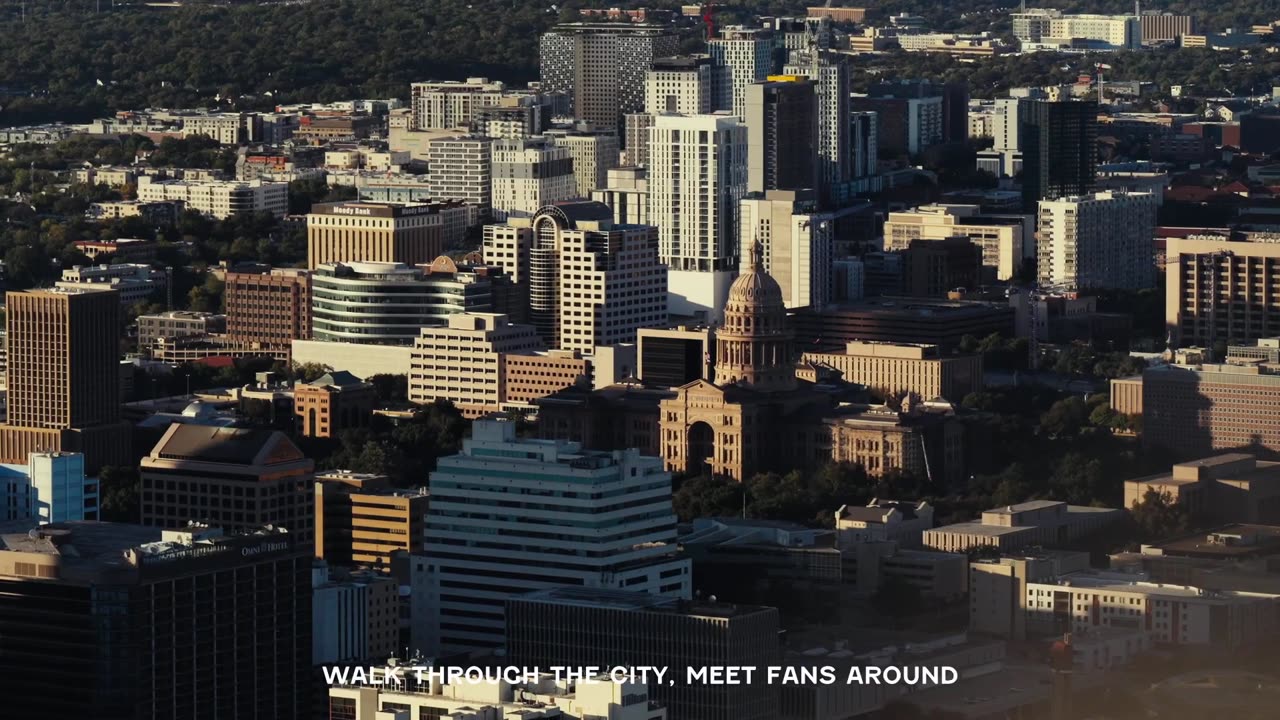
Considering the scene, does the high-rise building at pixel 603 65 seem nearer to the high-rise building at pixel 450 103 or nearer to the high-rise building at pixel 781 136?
the high-rise building at pixel 450 103

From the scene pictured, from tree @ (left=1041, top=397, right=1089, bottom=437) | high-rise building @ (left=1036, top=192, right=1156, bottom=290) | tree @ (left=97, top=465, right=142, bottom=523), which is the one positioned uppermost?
high-rise building @ (left=1036, top=192, right=1156, bottom=290)

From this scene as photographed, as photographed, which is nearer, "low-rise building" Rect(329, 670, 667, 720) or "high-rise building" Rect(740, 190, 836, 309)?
"low-rise building" Rect(329, 670, 667, 720)

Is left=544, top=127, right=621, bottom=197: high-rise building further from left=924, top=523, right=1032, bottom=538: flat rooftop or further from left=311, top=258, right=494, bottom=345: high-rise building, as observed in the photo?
left=924, top=523, right=1032, bottom=538: flat rooftop

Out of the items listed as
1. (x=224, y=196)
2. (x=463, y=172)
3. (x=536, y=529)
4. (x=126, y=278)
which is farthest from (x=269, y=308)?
(x=536, y=529)

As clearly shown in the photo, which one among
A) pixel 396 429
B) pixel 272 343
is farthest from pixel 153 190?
pixel 396 429

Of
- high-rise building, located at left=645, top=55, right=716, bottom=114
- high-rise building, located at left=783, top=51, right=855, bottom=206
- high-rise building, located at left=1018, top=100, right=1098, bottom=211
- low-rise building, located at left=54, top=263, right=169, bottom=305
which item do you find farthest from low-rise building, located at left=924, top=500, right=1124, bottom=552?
high-rise building, located at left=645, top=55, right=716, bottom=114

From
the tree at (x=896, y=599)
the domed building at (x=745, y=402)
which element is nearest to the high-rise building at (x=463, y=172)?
the domed building at (x=745, y=402)
